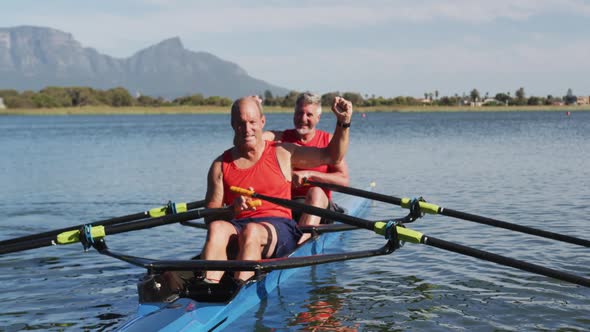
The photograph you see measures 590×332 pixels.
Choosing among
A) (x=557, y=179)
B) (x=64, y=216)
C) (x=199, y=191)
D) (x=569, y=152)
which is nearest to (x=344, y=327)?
(x=64, y=216)

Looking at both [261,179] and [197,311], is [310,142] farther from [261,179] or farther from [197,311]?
[197,311]

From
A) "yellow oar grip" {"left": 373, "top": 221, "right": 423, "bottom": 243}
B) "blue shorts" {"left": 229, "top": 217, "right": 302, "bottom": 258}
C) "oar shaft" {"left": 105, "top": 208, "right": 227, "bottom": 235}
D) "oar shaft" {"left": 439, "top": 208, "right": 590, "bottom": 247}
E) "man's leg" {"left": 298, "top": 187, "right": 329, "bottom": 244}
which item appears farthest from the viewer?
"man's leg" {"left": 298, "top": 187, "right": 329, "bottom": 244}

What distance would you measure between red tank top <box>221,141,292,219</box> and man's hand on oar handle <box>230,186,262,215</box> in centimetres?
23

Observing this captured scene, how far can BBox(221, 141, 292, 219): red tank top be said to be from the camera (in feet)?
21.6

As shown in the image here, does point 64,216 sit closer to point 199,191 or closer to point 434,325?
point 199,191

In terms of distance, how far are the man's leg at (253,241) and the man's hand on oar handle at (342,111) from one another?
4.06ft

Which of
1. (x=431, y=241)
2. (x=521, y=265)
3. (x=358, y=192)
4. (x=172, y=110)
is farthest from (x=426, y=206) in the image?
(x=172, y=110)

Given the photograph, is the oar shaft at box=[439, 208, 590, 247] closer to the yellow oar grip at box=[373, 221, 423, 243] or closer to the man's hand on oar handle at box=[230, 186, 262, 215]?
the yellow oar grip at box=[373, 221, 423, 243]

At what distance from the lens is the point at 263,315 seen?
6.97 meters

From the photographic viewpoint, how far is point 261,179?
21.7 feet

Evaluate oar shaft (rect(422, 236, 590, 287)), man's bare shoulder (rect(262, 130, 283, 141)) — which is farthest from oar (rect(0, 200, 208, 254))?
oar shaft (rect(422, 236, 590, 287))

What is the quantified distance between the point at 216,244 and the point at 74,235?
4.69 ft

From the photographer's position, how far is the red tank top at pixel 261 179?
6578 mm

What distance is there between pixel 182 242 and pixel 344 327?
504cm
